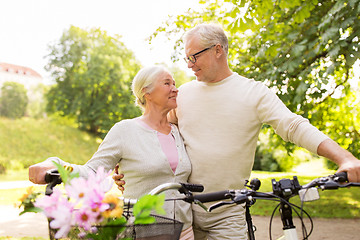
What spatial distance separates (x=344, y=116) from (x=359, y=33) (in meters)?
5.94

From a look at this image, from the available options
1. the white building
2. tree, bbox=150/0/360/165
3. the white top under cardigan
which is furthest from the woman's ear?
the white building

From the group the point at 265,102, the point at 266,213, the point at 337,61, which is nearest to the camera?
the point at 265,102

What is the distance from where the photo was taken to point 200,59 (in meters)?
2.79

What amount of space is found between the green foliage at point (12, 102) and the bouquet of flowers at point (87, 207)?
4829 centimetres

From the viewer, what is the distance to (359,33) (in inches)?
197

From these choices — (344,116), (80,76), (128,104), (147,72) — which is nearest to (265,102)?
(147,72)

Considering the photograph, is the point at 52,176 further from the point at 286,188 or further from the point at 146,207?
the point at 286,188

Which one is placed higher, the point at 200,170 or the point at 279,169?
the point at 200,170

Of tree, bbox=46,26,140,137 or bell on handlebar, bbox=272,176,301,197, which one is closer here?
bell on handlebar, bbox=272,176,301,197

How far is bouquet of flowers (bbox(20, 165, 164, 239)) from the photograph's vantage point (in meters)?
1.19

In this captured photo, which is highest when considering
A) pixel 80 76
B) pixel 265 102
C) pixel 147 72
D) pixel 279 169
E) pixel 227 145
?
pixel 80 76

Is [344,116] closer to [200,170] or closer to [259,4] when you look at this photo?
[259,4]

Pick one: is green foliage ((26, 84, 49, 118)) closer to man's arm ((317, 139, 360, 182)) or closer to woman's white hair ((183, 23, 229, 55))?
woman's white hair ((183, 23, 229, 55))

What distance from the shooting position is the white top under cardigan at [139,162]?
245 centimetres
